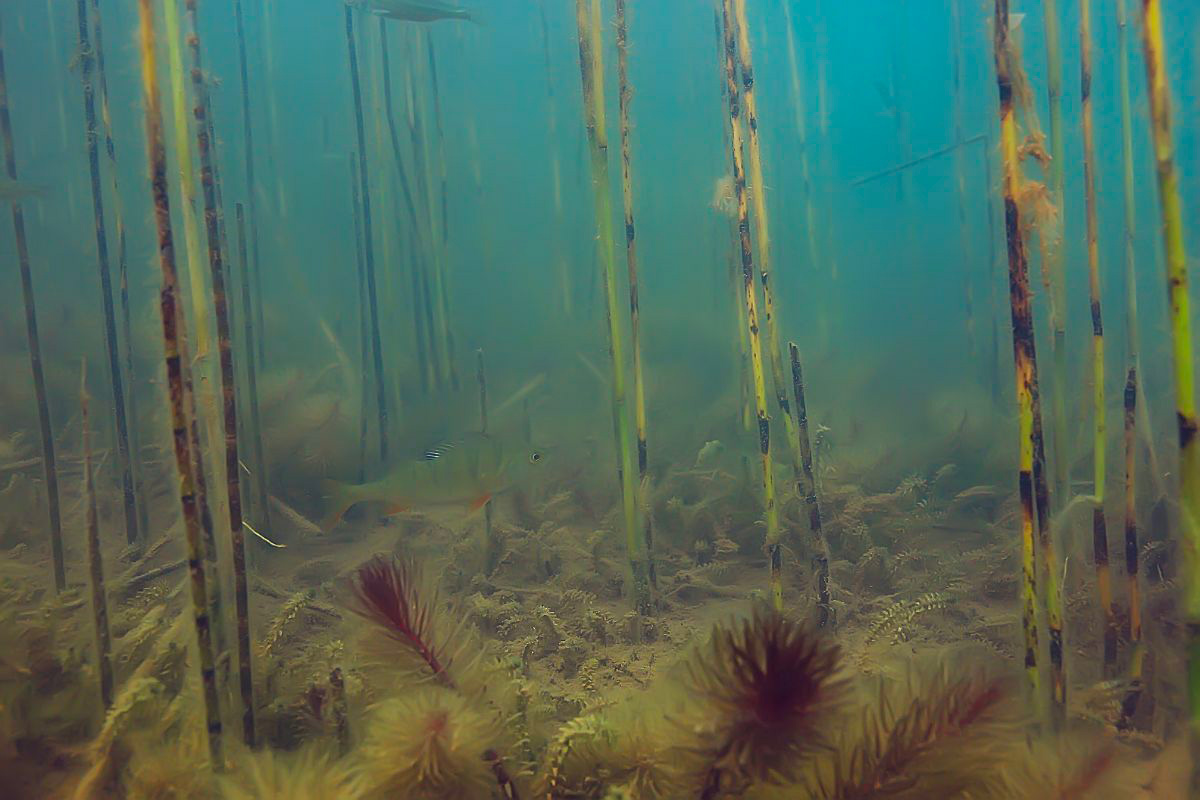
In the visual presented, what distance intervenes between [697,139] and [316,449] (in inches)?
1847

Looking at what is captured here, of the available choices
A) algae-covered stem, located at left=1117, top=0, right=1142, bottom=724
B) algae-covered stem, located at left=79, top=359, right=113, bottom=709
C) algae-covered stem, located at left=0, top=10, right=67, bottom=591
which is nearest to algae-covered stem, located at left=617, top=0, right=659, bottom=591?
algae-covered stem, located at left=1117, top=0, right=1142, bottom=724

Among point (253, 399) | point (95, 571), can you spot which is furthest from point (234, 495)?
point (253, 399)

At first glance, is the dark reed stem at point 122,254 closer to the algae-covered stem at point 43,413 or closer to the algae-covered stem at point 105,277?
the algae-covered stem at point 105,277

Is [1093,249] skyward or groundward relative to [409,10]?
groundward

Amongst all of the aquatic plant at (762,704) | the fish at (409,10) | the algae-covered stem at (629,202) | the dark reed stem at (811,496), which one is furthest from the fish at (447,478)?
the fish at (409,10)

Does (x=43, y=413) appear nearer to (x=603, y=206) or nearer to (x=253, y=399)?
(x=253, y=399)

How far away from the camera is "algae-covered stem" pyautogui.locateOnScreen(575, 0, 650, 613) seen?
8.69 feet

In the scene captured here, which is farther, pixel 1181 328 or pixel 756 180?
pixel 756 180

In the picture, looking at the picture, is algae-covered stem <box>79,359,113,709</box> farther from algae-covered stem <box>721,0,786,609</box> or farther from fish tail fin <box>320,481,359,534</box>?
algae-covered stem <box>721,0,786,609</box>

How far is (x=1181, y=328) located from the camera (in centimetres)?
142

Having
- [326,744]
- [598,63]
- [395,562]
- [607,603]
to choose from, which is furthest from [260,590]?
[598,63]

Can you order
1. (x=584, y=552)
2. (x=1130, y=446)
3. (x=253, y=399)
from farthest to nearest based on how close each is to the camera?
(x=584, y=552), (x=253, y=399), (x=1130, y=446)

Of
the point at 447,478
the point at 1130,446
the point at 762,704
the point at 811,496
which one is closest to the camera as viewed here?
the point at 762,704

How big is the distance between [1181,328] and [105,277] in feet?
15.8
